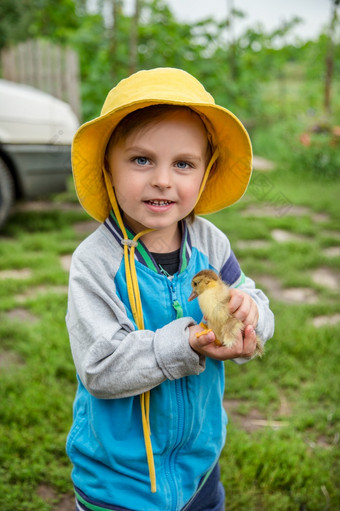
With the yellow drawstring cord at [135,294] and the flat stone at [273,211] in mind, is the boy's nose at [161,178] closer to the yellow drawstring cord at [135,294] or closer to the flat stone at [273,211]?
the yellow drawstring cord at [135,294]

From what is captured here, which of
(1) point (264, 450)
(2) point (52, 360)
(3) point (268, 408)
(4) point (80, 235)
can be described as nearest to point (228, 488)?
(1) point (264, 450)

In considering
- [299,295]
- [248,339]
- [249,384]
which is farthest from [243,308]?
[299,295]

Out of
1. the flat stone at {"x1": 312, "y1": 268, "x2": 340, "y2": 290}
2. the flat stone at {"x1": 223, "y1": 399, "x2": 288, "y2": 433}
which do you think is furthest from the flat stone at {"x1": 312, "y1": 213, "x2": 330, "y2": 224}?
the flat stone at {"x1": 223, "y1": 399, "x2": 288, "y2": 433}

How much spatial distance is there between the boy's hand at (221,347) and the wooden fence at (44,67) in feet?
22.2

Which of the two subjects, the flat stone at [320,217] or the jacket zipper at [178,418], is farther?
the flat stone at [320,217]

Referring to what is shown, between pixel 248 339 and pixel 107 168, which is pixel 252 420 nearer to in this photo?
pixel 248 339

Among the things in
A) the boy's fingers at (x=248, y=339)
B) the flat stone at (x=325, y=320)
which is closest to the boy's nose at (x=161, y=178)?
the boy's fingers at (x=248, y=339)

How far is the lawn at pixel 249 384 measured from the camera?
2139 millimetres

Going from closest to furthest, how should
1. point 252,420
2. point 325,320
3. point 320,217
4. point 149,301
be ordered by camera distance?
point 149,301
point 252,420
point 325,320
point 320,217

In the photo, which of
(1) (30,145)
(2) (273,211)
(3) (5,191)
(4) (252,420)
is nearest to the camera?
(4) (252,420)

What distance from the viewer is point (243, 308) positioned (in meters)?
1.32

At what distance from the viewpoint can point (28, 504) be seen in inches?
79.4

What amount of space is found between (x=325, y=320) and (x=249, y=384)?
3.05ft

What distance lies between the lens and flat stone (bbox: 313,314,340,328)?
A: 3.35m
